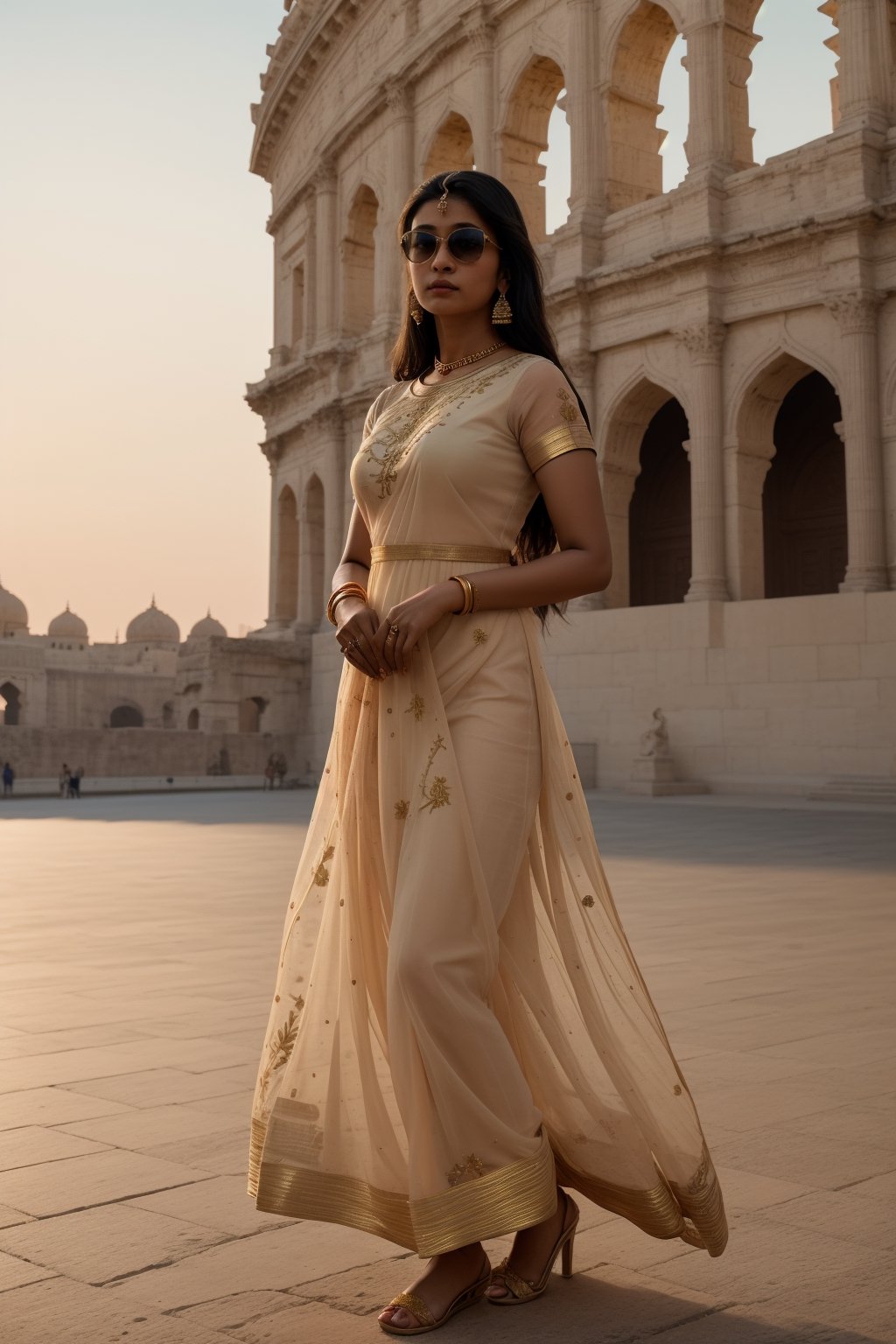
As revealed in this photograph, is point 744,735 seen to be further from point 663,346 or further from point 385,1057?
point 385,1057

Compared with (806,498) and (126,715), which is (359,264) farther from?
(126,715)

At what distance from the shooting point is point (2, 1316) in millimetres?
2568

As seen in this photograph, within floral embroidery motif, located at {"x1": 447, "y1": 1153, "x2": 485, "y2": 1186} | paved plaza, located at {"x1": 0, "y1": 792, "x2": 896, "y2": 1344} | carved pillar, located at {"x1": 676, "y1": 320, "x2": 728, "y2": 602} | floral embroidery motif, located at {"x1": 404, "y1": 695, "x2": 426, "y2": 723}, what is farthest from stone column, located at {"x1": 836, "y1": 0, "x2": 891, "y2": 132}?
floral embroidery motif, located at {"x1": 447, "y1": 1153, "x2": 485, "y2": 1186}

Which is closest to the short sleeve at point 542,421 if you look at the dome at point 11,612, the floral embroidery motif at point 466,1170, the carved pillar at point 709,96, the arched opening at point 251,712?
the floral embroidery motif at point 466,1170

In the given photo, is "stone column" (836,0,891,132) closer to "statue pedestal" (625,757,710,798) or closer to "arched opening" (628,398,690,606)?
"arched opening" (628,398,690,606)

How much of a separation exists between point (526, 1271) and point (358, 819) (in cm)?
92

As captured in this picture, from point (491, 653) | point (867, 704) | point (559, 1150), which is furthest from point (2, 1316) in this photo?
point (867, 704)

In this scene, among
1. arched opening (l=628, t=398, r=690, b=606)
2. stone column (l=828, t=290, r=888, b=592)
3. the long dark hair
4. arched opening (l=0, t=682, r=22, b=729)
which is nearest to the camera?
the long dark hair

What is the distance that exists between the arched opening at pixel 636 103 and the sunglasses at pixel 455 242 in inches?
960

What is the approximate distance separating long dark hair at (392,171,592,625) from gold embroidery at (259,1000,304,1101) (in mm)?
986

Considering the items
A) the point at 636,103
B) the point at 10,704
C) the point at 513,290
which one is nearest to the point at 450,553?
the point at 513,290

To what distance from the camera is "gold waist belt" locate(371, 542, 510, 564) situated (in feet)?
9.73

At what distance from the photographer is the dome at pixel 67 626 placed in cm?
8612

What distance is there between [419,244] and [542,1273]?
2.11m
